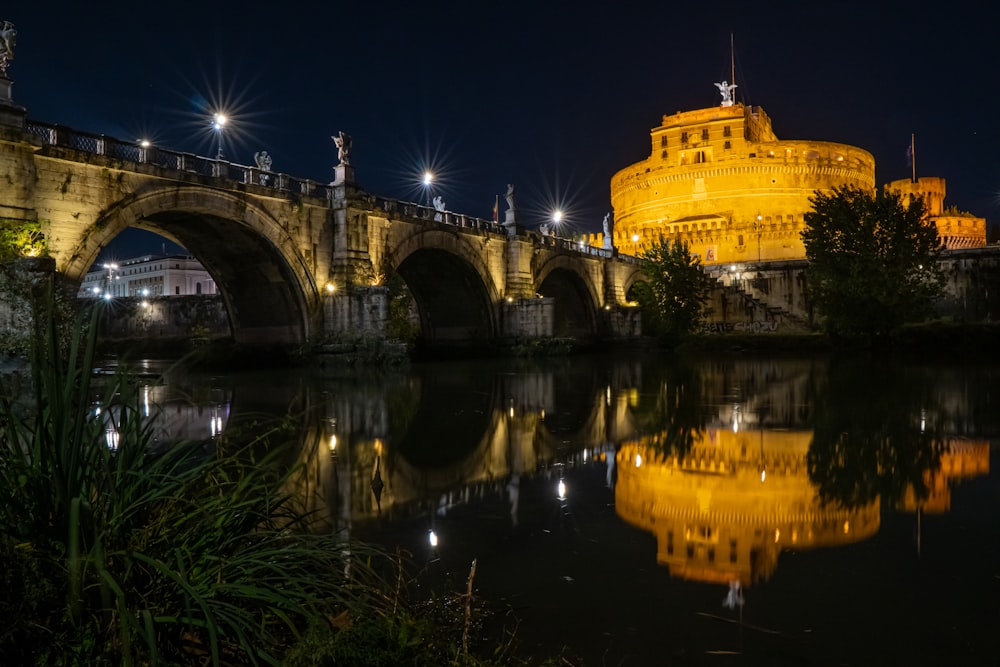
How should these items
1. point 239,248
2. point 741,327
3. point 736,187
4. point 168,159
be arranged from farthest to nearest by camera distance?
1. point 736,187
2. point 741,327
3. point 239,248
4. point 168,159

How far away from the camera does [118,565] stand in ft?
9.64

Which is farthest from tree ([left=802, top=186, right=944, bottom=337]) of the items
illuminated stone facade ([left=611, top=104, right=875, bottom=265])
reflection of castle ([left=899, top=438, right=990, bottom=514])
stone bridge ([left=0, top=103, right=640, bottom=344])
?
illuminated stone facade ([left=611, top=104, right=875, bottom=265])

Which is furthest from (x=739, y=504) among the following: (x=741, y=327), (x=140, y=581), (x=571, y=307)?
(x=741, y=327)

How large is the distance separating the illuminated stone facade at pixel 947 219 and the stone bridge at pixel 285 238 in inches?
2109

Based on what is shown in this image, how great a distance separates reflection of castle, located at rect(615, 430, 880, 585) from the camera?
4715mm

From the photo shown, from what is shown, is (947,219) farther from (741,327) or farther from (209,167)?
(209,167)

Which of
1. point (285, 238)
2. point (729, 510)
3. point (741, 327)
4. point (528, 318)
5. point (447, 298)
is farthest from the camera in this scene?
point (741, 327)

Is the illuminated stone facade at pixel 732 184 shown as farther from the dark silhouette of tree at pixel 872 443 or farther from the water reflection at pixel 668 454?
the dark silhouette of tree at pixel 872 443

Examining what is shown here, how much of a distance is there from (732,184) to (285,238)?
2340 inches

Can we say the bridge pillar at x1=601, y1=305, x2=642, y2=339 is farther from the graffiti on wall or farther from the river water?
the river water

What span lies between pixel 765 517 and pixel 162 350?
4861 centimetres

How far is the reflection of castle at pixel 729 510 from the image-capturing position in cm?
471

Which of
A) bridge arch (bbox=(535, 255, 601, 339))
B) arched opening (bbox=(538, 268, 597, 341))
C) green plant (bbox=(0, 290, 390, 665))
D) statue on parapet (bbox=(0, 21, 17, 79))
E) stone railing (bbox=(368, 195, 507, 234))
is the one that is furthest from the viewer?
arched opening (bbox=(538, 268, 597, 341))

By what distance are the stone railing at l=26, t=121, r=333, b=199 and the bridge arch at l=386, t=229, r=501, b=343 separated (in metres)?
7.75
